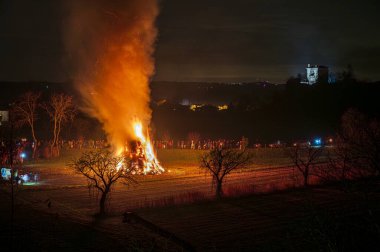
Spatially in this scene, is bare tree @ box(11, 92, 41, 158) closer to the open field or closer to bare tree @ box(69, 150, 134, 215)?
the open field

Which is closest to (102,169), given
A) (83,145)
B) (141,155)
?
(141,155)

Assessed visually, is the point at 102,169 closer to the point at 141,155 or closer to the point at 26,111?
the point at 141,155

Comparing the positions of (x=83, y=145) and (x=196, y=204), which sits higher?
(x=83, y=145)

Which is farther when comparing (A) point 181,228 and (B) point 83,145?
(B) point 83,145

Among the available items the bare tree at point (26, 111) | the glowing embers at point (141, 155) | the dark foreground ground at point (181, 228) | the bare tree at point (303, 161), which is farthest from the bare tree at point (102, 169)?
the bare tree at point (26, 111)

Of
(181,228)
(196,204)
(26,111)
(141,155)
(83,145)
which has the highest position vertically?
(26,111)

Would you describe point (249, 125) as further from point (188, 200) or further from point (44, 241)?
point (44, 241)

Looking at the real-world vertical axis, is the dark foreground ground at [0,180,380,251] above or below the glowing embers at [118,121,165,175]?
below

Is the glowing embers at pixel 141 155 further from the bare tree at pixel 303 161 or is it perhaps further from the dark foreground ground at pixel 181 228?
the dark foreground ground at pixel 181 228

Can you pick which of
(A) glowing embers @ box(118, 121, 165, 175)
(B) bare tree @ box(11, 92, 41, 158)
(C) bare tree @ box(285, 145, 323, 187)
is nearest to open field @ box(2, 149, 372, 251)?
(C) bare tree @ box(285, 145, 323, 187)

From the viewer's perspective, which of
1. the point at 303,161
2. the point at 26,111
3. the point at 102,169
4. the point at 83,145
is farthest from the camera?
the point at 83,145

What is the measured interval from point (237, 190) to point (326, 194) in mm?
5601

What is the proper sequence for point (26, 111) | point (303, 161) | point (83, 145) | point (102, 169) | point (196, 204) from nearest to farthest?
1. point (102, 169)
2. point (196, 204)
3. point (303, 161)
4. point (26, 111)
5. point (83, 145)

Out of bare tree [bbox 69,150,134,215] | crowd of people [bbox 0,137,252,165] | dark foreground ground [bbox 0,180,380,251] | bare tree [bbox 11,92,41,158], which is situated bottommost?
dark foreground ground [bbox 0,180,380,251]
